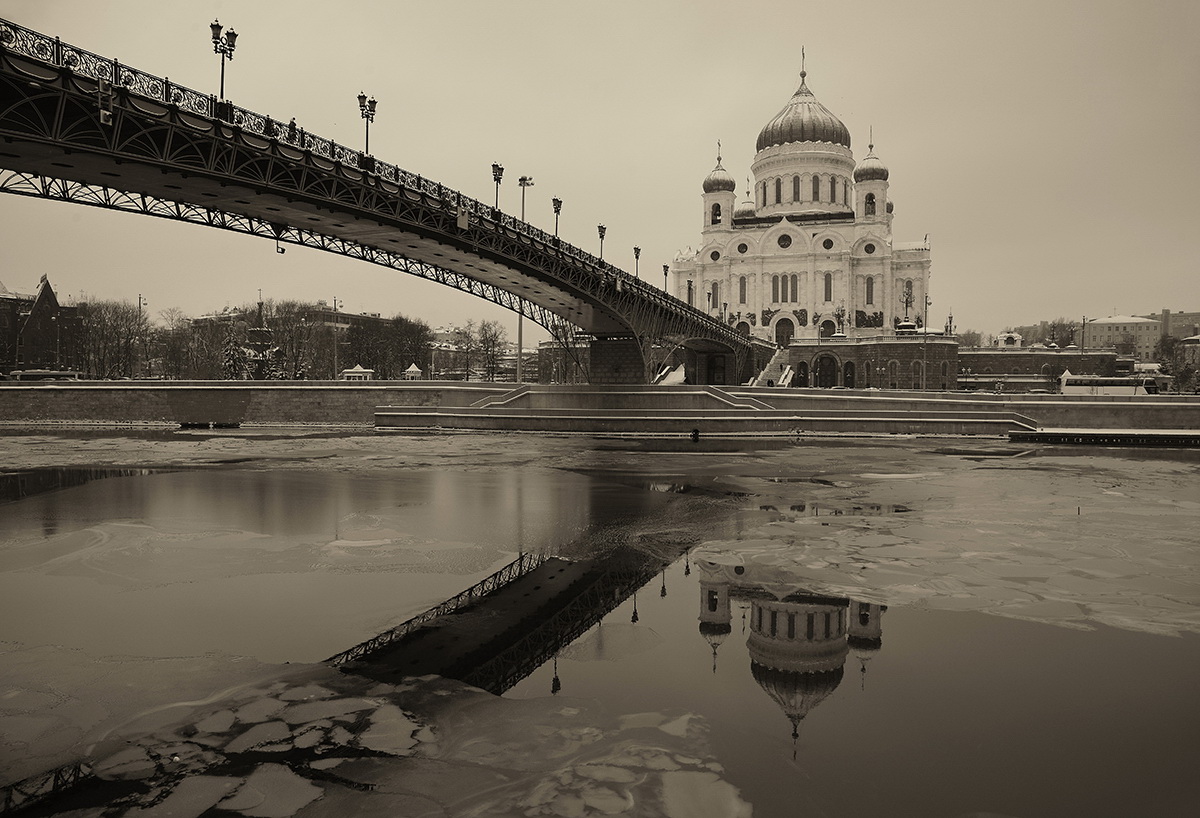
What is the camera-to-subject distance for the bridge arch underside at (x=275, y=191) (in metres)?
22.4

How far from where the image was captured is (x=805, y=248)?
9888 cm

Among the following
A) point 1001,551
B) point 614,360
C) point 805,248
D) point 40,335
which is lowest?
point 1001,551

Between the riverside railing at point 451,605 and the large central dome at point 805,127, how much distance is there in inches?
4093

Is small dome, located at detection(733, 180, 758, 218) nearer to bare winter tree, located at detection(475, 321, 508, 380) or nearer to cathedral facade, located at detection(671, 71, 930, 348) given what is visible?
cathedral facade, located at detection(671, 71, 930, 348)

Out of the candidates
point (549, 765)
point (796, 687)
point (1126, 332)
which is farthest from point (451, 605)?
point (1126, 332)

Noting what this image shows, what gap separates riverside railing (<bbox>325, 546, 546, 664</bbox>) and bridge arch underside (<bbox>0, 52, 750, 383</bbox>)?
19471 millimetres

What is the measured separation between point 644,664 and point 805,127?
354 feet

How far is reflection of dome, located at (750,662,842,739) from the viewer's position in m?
6.83

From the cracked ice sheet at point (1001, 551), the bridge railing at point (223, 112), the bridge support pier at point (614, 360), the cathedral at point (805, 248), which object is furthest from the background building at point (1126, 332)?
the cracked ice sheet at point (1001, 551)

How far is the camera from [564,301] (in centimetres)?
5059

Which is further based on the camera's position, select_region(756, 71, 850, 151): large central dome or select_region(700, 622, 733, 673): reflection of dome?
select_region(756, 71, 850, 151): large central dome

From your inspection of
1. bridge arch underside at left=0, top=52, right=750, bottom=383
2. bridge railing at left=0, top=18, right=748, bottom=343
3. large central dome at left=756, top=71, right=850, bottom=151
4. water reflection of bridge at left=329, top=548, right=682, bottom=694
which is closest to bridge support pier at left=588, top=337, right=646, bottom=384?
bridge arch underside at left=0, top=52, right=750, bottom=383

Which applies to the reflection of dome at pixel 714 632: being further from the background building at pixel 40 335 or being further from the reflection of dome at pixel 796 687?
the background building at pixel 40 335

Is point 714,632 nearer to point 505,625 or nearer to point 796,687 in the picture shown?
point 796,687
